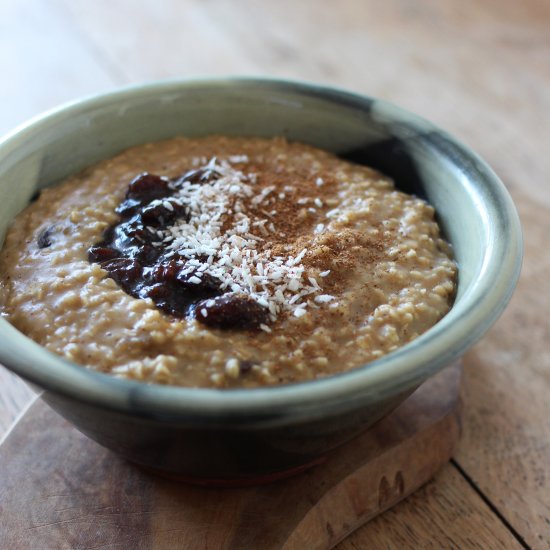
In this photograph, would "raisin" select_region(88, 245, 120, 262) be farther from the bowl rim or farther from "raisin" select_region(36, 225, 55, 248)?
the bowl rim

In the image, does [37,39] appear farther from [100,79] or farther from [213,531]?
[213,531]

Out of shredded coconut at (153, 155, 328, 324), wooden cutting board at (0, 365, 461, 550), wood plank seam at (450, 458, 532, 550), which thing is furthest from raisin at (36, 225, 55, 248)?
wood plank seam at (450, 458, 532, 550)

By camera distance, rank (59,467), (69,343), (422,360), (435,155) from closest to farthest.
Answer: (422,360) < (69,343) < (59,467) < (435,155)

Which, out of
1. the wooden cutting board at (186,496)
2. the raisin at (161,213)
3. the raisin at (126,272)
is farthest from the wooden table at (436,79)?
the raisin at (161,213)

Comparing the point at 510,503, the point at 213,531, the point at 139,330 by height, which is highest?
the point at 139,330

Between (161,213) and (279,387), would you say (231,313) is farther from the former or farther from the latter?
(161,213)

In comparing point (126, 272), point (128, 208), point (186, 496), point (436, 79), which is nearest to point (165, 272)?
point (126, 272)

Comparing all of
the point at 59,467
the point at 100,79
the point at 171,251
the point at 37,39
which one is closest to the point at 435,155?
the point at 171,251
